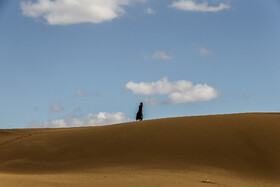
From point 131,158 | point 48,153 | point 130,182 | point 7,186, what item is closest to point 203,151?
point 131,158

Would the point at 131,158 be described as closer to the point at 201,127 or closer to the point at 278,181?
the point at 201,127

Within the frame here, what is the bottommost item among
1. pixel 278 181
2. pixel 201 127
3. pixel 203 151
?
pixel 278 181

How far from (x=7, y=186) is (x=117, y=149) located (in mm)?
6924

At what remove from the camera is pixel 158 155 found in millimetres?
14477

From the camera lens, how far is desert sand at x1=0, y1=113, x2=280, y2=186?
37.1ft

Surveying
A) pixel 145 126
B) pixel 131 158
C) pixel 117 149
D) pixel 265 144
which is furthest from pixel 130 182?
pixel 145 126

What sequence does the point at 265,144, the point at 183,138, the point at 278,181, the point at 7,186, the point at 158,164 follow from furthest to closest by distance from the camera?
1. the point at 183,138
2. the point at 265,144
3. the point at 158,164
4. the point at 278,181
5. the point at 7,186

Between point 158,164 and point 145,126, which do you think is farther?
point 145,126

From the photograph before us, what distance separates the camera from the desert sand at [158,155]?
11305 mm

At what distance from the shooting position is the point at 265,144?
1462 cm

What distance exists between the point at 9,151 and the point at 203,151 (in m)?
8.32

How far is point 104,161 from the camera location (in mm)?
14438

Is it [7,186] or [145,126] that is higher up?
[145,126]

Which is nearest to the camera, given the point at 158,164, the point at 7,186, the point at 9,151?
the point at 7,186
